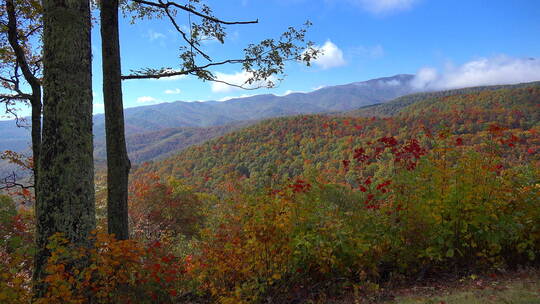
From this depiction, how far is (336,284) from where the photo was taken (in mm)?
3424

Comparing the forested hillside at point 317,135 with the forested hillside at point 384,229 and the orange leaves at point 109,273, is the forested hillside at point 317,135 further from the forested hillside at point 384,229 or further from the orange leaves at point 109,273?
the orange leaves at point 109,273

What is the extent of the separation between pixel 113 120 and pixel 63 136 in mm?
976

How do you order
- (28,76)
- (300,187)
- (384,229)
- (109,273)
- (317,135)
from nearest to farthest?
1. (109,273)
2. (384,229)
3. (300,187)
4. (28,76)
5. (317,135)

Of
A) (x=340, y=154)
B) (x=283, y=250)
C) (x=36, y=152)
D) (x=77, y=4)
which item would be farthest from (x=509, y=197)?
(x=340, y=154)

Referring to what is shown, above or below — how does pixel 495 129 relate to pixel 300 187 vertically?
above

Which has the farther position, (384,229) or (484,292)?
(384,229)

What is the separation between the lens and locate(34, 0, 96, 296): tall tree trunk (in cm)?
306

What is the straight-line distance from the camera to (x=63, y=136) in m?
3.09

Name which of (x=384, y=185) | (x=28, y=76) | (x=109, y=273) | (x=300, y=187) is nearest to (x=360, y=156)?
(x=384, y=185)

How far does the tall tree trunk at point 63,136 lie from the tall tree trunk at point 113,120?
0.78 metres

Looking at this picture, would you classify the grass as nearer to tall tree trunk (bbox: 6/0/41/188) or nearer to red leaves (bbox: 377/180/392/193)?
red leaves (bbox: 377/180/392/193)

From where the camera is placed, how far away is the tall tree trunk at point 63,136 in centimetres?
306

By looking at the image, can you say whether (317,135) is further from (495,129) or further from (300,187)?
(300,187)

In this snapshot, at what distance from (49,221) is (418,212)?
3.87 meters
